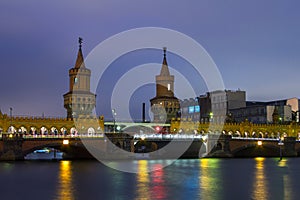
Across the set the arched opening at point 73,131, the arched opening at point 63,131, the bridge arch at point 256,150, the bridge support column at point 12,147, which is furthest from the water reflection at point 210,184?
the bridge arch at point 256,150

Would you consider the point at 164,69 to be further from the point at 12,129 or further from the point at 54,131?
the point at 12,129

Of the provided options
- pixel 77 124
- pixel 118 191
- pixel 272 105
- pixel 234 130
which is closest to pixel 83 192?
pixel 118 191

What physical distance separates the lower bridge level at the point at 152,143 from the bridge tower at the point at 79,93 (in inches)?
640

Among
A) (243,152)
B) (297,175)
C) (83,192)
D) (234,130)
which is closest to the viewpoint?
(83,192)

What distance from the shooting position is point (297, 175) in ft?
187

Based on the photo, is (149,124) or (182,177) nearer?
(182,177)

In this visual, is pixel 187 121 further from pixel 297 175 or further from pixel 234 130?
pixel 297 175

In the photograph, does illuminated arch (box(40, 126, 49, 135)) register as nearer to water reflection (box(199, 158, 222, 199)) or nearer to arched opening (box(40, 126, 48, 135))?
arched opening (box(40, 126, 48, 135))

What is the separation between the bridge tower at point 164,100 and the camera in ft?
408

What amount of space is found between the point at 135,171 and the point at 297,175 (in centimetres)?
2125

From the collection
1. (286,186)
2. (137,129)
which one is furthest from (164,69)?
(286,186)

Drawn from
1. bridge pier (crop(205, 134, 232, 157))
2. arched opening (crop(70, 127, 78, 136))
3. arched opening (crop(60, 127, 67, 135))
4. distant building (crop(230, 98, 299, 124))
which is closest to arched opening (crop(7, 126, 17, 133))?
arched opening (crop(60, 127, 67, 135))

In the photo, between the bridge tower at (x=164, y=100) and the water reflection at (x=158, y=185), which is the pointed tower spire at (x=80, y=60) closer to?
the bridge tower at (x=164, y=100)

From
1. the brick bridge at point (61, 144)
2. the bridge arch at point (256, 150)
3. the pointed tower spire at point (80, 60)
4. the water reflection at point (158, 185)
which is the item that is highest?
the pointed tower spire at point (80, 60)
